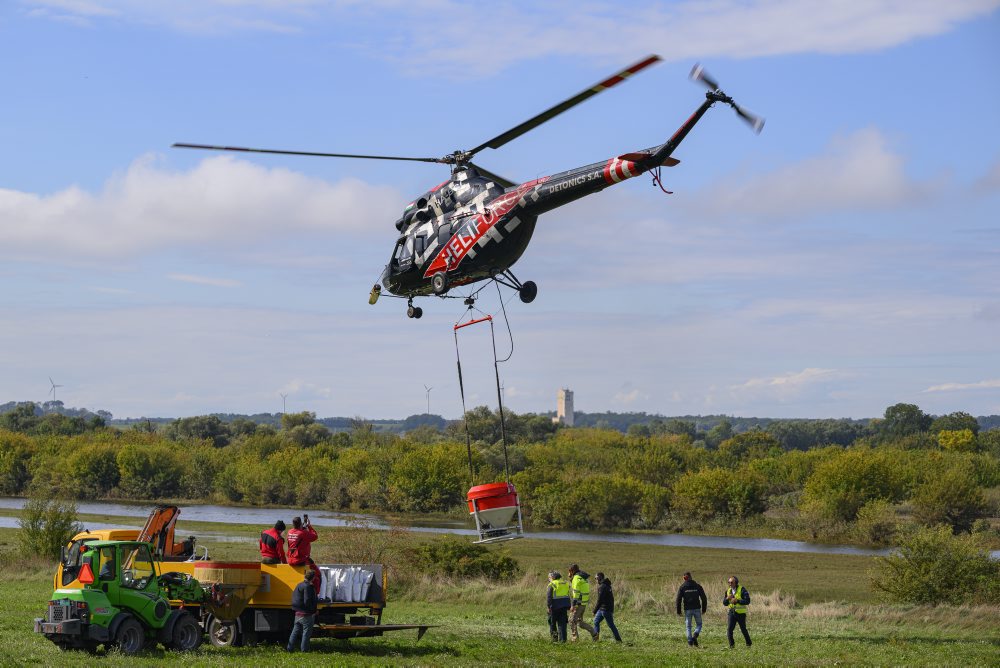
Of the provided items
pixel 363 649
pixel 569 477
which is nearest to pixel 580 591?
pixel 363 649

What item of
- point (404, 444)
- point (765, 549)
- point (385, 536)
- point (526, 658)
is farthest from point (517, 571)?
point (404, 444)

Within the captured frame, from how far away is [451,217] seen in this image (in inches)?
986

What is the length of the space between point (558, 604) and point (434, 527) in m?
52.9

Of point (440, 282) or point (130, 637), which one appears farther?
point (440, 282)

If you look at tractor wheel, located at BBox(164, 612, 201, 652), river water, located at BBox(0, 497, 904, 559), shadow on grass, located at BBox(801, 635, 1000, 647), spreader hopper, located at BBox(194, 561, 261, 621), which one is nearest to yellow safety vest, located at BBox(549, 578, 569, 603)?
shadow on grass, located at BBox(801, 635, 1000, 647)

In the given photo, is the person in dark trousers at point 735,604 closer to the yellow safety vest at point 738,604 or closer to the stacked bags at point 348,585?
the yellow safety vest at point 738,604

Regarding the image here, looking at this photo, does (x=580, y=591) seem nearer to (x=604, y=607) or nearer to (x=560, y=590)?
(x=604, y=607)

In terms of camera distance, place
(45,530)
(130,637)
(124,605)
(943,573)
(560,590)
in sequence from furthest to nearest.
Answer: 1. (45,530)
2. (943,573)
3. (560,590)
4. (124,605)
5. (130,637)

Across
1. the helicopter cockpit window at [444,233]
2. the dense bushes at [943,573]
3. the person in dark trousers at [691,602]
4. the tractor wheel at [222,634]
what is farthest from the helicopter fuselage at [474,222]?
the dense bushes at [943,573]

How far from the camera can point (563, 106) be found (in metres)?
20.9

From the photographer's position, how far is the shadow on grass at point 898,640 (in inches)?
956

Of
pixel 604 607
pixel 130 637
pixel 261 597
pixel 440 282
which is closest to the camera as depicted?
pixel 130 637

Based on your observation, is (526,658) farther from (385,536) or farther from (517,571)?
(385,536)

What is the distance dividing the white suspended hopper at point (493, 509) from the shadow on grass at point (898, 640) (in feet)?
23.5
